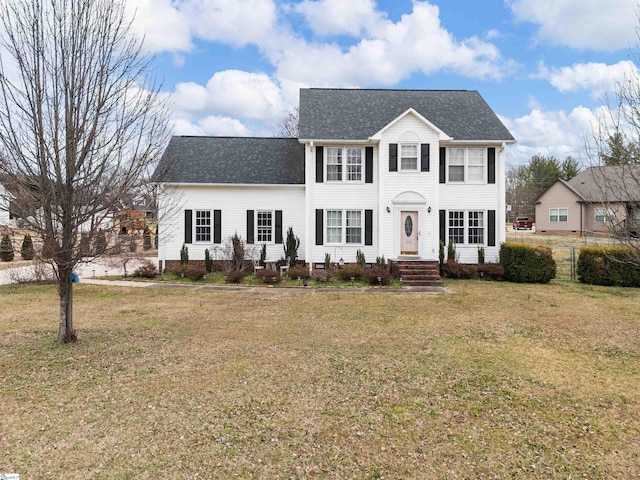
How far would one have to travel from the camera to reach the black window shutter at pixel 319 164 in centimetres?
1770

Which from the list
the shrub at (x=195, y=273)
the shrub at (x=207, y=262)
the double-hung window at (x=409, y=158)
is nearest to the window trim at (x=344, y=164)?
the double-hung window at (x=409, y=158)

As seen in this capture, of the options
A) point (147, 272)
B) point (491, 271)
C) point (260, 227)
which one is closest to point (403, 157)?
point (491, 271)

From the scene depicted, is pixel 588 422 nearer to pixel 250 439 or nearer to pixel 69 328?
pixel 250 439

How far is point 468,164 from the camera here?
58.7 feet

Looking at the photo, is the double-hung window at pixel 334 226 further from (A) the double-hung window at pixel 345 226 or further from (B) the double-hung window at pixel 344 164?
(B) the double-hung window at pixel 344 164

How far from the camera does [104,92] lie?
683 centimetres

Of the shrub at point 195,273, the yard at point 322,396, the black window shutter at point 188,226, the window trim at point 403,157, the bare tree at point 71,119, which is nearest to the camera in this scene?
the yard at point 322,396

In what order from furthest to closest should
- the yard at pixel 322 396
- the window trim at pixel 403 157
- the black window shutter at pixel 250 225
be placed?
the black window shutter at pixel 250 225 < the window trim at pixel 403 157 < the yard at pixel 322 396

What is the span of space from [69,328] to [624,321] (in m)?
12.5

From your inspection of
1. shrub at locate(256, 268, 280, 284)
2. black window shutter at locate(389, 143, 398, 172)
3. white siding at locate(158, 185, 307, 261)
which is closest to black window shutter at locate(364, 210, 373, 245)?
black window shutter at locate(389, 143, 398, 172)

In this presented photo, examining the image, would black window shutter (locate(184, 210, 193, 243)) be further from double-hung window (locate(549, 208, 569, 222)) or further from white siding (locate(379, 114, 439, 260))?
double-hung window (locate(549, 208, 569, 222))

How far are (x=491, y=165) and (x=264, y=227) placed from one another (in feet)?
34.8

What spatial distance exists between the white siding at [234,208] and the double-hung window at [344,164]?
1674mm

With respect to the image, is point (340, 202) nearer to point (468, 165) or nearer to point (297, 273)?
point (297, 273)
